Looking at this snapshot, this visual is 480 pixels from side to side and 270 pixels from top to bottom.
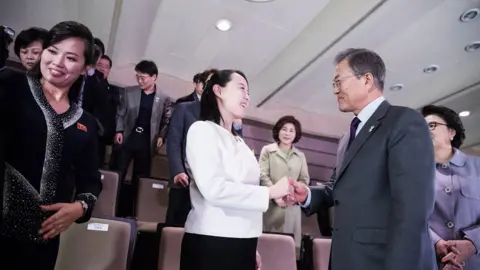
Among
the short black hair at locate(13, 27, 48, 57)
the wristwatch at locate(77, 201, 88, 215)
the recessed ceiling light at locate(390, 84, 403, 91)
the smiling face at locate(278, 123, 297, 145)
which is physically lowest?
the wristwatch at locate(77, 201, 88, 215)

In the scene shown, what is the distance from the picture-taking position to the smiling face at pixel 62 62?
981 mm

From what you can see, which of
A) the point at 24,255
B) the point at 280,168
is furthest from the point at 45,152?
the point at 280,168

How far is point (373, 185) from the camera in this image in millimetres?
1021

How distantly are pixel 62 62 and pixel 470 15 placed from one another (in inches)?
121

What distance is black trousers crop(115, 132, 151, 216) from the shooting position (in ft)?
8.46

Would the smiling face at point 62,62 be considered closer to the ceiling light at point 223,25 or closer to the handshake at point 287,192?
the handshake at point 287,192

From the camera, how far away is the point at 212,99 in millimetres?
1338

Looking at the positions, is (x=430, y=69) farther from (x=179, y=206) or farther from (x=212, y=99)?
(x=212, y=99)

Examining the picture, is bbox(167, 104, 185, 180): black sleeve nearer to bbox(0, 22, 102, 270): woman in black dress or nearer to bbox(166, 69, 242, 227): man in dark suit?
bbox(166, 69, 242, 227): man in dark suit

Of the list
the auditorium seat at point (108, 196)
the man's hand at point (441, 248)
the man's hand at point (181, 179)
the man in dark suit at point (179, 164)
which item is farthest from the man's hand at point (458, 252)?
Answer: the auditorium seat at point (108, 196)

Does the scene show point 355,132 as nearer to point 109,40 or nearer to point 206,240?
point 206,240

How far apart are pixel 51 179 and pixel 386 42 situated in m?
3.10

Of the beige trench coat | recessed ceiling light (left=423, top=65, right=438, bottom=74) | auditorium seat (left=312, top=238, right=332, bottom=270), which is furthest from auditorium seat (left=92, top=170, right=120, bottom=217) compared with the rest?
recessed ceiling light (left=423, top=65, right=438, bottom=74)

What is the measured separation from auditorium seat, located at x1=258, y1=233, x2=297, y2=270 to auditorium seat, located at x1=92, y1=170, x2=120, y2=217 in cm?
86
